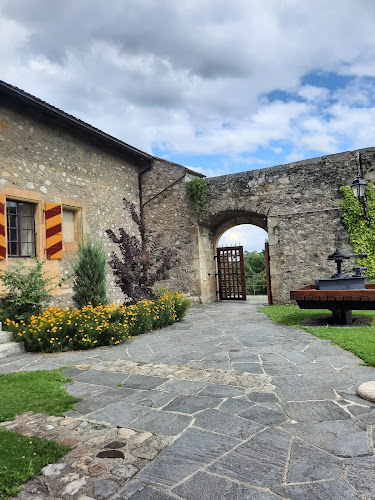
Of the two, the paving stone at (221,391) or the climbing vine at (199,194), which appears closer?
the paving stone at (221,391)

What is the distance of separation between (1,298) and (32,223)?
1960 millimetres

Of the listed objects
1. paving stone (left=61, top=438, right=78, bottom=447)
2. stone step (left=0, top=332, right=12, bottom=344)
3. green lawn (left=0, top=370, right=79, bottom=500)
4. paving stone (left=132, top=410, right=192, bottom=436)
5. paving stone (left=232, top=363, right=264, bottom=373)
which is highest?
stone step (left=0, top=332, right=12, bottom=344)

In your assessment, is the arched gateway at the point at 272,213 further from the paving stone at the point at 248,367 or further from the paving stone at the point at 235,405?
the paving stone at the point at 235,405

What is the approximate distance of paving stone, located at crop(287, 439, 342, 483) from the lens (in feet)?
6.27

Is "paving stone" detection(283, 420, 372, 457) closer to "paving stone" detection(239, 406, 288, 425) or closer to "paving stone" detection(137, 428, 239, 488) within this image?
"paving stone" detection(239, 406, 288, 425)

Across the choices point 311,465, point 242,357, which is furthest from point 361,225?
point 311,465

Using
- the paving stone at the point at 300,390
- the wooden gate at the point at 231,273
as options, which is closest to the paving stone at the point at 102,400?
the paving stone at the point at 300,390

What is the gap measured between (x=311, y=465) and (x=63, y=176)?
27.2ft

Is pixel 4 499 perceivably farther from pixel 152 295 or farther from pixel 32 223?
pixel 32 223

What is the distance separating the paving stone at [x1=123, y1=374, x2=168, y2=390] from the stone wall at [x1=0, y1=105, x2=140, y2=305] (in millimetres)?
4659

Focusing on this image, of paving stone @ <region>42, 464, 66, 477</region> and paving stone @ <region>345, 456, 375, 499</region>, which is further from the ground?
paving stone @ <region>42, 464, 66, 477</region>

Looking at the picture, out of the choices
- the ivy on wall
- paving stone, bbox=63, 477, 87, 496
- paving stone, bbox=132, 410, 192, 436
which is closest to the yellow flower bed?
paving stone, bbox=132, 410, 192, 436

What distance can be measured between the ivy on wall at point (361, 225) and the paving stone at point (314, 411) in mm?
6954

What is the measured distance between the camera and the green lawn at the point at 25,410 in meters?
1.99
